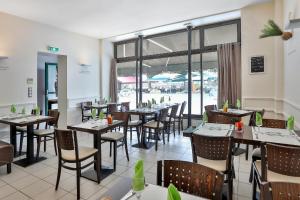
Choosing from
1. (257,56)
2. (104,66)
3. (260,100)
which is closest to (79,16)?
(104,66)

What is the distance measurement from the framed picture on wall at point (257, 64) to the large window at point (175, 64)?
866 millimetres

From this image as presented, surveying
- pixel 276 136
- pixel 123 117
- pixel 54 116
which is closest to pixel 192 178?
pixel 276 136

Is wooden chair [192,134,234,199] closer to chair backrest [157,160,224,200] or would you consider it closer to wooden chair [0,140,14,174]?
chair backrest [157,160,224,200]

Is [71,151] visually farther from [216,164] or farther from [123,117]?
[216,164]

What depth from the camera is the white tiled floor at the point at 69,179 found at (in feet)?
8.10

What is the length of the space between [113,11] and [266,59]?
12.3ft

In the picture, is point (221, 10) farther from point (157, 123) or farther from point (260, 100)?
point (157, 123)

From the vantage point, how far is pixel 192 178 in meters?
1.22

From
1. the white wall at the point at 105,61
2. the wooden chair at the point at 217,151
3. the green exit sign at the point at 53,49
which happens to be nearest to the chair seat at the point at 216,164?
the wooden chair at the point at 217,151

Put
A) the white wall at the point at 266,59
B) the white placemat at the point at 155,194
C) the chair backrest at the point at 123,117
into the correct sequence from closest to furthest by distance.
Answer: the white placemat at the point at 155,194 → the chair backrest at the point at 123,117 → the white wall at the point at 266,59

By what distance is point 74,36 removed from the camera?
246 inches

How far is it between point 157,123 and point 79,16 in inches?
132

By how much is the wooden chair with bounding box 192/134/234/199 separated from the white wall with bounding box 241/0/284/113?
116 inches

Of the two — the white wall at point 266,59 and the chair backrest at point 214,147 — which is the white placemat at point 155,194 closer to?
the chair backrest at point 214,147
